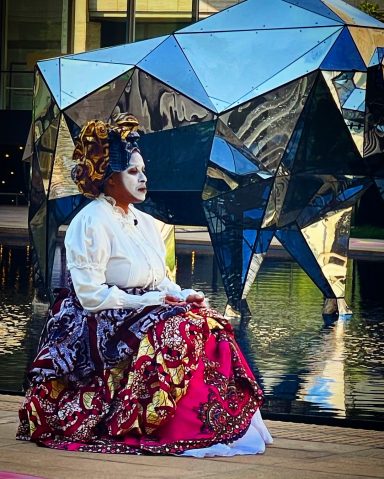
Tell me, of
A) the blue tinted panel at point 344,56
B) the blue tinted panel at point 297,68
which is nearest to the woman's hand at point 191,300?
the blue tinted panel at point 297,68

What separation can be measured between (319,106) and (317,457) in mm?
6797

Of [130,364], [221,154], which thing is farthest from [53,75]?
[130,364]

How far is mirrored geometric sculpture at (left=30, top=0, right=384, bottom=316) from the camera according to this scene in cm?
1352

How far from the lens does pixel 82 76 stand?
563 inches

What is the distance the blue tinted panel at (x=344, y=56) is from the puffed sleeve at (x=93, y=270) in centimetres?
632

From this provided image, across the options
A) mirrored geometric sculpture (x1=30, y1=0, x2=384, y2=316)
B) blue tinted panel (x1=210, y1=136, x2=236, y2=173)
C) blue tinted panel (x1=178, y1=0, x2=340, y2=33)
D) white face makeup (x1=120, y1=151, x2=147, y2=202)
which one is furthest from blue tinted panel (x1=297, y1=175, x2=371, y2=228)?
white face makeup (x1=120, y1=151, x2=147, y2=202)

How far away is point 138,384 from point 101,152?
4.14ft

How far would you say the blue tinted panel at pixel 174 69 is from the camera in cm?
1366

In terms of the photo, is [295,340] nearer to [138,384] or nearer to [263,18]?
[263,18]

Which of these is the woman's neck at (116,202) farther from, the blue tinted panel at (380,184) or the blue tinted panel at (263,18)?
the blue tinted panel at (380,184)

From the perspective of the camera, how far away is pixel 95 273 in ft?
24.5

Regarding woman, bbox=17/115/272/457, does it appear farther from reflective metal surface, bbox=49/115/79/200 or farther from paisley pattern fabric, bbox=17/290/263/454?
reflective metal surface, bbox=49/115/79/200

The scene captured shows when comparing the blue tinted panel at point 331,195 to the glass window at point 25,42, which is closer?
the blue tinted panel at point 331,195

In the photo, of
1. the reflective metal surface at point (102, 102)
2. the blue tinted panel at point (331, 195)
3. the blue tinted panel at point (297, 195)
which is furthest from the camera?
the reflective metal surface at point (102, 102)
